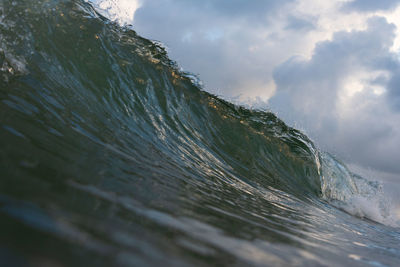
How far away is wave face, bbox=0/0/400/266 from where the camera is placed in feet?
3.34

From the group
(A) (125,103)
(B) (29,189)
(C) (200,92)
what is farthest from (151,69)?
(B) (29,189)

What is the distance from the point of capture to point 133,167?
8.03 feet

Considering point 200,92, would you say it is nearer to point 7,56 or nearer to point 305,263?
point 7,56

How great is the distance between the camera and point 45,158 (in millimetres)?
1724

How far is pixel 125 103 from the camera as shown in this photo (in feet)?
17.3

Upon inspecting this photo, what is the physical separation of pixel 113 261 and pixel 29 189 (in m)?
0.55

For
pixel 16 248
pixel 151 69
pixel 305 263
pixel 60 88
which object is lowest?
pixel 16 248

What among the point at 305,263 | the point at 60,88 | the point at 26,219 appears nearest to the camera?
the point at 26,219

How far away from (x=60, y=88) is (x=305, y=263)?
4.01m

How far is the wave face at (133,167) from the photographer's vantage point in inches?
40.1

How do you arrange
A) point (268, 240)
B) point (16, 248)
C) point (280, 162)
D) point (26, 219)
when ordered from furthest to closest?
point (280, 162) < point (268, 240) < point (26, 219) < point (16, 248)

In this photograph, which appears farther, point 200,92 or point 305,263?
point 200,92

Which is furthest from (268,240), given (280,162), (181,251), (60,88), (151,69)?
(151,69)

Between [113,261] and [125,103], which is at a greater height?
[125,103]
